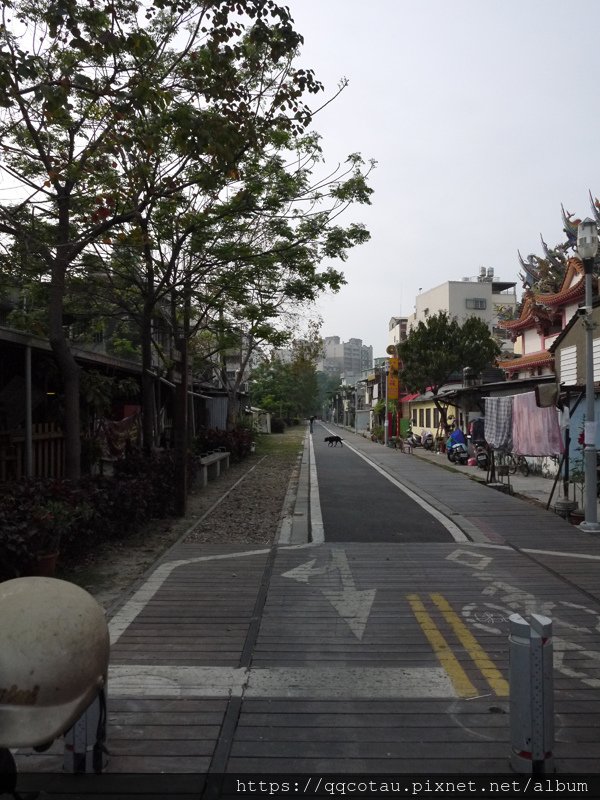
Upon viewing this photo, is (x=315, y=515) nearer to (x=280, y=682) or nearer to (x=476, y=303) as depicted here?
(x=280, y=682)

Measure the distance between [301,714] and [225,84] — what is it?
283 inches

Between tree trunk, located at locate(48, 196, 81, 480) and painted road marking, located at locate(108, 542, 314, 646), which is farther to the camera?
tree trunk, located at locate(48, 196, 81, 480)

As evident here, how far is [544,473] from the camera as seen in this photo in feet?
72.9

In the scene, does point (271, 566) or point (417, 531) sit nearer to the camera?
point (271, 566)

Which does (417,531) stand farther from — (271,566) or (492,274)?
(492,274)

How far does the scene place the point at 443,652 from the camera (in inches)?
226

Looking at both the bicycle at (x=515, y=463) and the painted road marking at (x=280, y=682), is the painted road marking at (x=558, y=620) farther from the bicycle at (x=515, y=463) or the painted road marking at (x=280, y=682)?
the bicycle at (x=515, y=463)

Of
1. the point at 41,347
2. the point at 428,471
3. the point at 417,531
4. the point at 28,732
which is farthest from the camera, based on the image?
the point at 428,471

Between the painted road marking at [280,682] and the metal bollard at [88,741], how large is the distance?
1016 mm

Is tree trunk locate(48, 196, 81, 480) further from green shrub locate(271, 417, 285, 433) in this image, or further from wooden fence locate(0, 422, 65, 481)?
green shrub locate(271, 417, 285, 433)

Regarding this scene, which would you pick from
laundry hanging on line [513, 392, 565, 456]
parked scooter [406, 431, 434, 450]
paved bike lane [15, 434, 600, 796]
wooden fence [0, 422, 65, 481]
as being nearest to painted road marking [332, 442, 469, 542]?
paved bike lane [15, 434, 600, 796]

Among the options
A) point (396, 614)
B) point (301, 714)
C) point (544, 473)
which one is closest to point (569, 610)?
point (396, 614)

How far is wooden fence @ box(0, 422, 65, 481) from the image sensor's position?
33.7 feet

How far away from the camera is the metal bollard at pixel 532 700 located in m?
3.72
